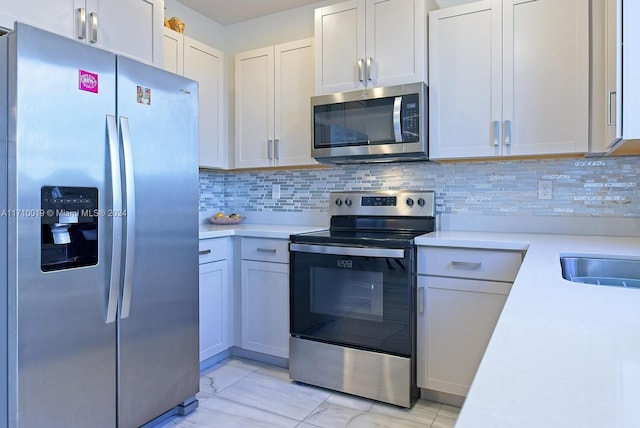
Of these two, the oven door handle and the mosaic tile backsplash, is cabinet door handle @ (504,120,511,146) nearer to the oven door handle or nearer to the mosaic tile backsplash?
the mosaic tile backsplash

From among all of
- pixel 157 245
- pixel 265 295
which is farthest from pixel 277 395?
pixel 157 245

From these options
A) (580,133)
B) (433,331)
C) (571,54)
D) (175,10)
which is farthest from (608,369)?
(175,10)

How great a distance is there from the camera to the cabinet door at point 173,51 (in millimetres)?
2662

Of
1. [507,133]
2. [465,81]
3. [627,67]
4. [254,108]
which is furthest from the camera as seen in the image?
[254,108]

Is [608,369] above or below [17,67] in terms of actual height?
below

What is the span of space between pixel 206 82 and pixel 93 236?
164 cm

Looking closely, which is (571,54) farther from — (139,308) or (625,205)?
(139,308)

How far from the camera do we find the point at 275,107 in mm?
2986

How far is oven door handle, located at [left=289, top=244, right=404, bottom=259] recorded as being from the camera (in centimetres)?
217

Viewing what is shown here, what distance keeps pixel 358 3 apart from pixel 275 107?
0.85 meters

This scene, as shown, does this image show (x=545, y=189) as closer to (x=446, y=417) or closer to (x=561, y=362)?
(x=446, y=417)

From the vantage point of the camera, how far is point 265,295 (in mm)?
2664

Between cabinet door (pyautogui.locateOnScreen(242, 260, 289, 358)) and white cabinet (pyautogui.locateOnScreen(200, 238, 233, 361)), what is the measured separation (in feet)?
0.35

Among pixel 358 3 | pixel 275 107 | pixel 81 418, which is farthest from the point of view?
pixel 275 107
